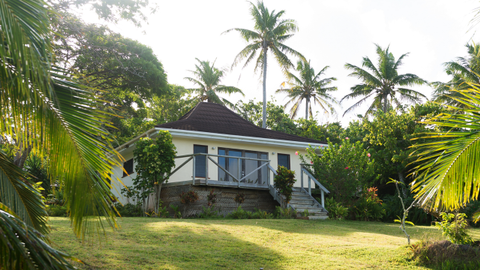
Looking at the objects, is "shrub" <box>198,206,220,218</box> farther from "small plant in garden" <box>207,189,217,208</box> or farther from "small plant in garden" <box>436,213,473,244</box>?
"small plant in garden" <box>436,213,473,244</box>

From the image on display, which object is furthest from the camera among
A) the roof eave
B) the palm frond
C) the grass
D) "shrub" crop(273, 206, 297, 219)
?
the roof eave

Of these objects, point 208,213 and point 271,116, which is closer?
point 208,213

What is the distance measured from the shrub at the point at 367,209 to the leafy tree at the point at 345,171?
340 mm

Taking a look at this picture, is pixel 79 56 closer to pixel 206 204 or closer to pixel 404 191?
pixel 206 204

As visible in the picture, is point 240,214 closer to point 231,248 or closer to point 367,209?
point 367,209

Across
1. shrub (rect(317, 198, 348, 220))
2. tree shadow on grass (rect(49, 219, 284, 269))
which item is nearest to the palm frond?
tree shadow on grass (rect(49, 219, 284, 269))

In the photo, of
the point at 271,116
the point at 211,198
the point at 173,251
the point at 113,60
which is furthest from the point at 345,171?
the point at 271,116

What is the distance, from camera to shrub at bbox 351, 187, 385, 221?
16.0 m

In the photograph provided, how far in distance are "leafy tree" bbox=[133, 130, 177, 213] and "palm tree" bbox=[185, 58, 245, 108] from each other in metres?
25.8

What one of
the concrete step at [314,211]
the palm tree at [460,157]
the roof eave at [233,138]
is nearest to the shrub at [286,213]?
the concrete step at [314,211]

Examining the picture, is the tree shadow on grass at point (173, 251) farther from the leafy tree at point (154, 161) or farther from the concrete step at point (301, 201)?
the concrete step at point (301, 201)

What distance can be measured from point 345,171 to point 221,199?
17.3 ft

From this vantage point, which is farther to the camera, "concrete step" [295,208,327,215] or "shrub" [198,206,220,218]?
"concrete step" [295,208,327,215]

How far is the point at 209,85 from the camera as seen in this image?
41.9 meters
